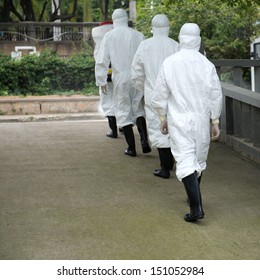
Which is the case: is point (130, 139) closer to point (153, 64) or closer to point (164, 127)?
point (153, 64)

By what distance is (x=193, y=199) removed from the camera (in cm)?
683

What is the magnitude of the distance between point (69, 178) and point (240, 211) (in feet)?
8.27

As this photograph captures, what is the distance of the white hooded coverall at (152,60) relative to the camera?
9.17 metres

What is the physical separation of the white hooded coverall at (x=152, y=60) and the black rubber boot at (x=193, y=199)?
2206 millimetres

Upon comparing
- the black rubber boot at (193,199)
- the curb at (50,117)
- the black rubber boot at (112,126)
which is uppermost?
the black rubber boot at (193,199)

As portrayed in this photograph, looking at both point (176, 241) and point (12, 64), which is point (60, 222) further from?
point (12, 64)

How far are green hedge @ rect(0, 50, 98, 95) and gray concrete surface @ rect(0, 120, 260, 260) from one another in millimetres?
9613

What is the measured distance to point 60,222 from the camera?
272 inches

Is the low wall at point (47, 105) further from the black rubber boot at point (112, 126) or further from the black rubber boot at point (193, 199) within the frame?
the black rubber boot at point (193, 199)

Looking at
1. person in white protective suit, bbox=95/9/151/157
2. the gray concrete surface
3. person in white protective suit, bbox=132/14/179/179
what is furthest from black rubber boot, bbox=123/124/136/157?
person in white protective suit, bbox=132/14/179/179

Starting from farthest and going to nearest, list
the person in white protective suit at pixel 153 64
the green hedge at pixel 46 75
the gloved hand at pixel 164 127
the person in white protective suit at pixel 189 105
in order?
the green hedge at pixel 46 75
the person in white protective suit at pixel 153 64
the gloved hand at pixel 164 127
the person in white protective suit at pixel 189 105

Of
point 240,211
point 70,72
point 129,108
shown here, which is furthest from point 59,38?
point 240,211

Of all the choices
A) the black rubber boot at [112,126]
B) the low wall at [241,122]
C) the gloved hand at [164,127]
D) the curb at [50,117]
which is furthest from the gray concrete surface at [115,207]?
the curb at [50,117]

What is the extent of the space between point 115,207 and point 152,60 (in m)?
2.36
